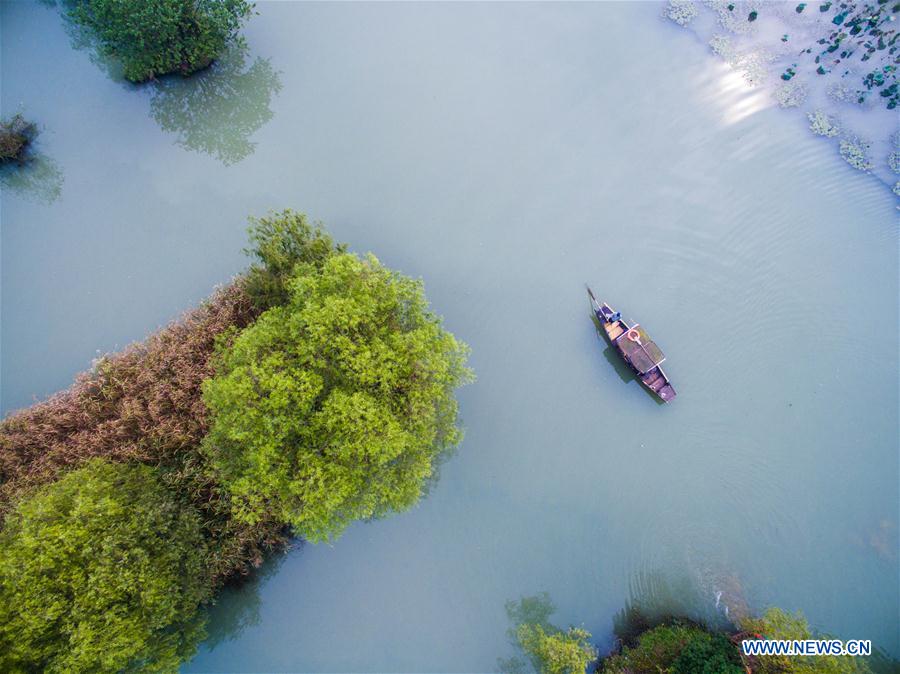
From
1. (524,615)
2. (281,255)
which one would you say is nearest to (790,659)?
(524,615)

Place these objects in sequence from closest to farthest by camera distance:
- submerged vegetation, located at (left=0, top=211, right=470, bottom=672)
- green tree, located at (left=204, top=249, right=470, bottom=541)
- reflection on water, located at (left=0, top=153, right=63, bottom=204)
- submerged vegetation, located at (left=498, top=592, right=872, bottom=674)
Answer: submerged vegetation, located at (left=0, top=211, right=470, bottom=672) → green tree, located at (left=204, top=249, right=470, bottom=541) → submerged vegetation, located at (left=498, top=592, right=872, bottom=674) → reflection on water, located at (left=0, top=153, right=63, bottom=204)

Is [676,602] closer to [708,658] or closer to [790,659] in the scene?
[708,658]

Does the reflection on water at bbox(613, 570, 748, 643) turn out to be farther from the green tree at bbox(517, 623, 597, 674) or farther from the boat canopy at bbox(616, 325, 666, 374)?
the boat canopy at bbox(616, 325, 666, 374)

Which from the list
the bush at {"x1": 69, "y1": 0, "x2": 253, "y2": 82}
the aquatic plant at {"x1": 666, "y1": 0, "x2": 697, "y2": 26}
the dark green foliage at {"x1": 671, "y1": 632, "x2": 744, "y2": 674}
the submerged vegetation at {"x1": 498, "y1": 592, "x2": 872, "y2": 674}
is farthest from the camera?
the aquatic plant at {"x1": 666, "y1": 0, "x2": 697, "y2": 26}

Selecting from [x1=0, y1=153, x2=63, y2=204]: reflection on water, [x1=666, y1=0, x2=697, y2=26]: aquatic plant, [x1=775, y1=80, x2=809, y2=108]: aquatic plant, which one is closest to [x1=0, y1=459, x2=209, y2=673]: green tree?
[x1=0, y1=153, x2=63, y2=204]: reflection on water

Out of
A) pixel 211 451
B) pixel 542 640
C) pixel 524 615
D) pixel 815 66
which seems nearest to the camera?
pixel 211 451

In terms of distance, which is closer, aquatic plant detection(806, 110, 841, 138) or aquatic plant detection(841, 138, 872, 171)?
aquatic plant detection(841, 138, 872, 171)

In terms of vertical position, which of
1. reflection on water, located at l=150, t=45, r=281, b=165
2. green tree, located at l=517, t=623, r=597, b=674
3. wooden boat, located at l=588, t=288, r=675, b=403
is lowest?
green tree, located at l=517, t=623, r=597, b=674

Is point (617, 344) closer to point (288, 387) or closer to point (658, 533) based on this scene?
point (658, 533)
